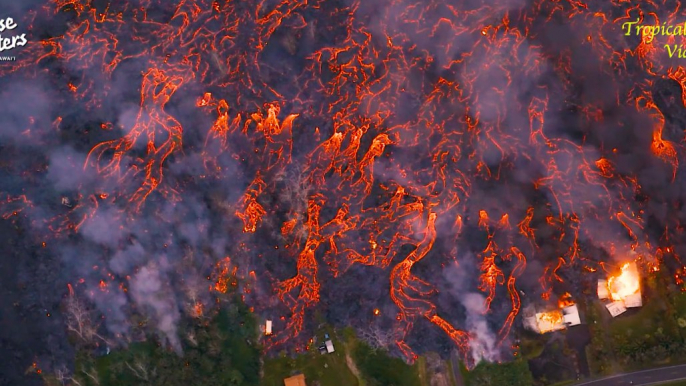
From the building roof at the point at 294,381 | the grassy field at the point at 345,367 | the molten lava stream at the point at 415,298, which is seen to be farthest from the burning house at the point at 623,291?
the building roof at the point at 294,381

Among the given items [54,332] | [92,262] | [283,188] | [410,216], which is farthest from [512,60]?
[54,332]

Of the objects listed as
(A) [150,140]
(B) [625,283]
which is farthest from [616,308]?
(A) [150,140]

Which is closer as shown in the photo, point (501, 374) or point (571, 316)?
point (501, 374)

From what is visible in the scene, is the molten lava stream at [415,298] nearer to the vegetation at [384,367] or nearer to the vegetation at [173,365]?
the vegetation at [384,367]

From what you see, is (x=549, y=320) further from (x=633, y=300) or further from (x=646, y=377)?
(x=646, y=377)

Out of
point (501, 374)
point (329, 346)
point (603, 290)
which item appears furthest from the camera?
point (603, 290)
